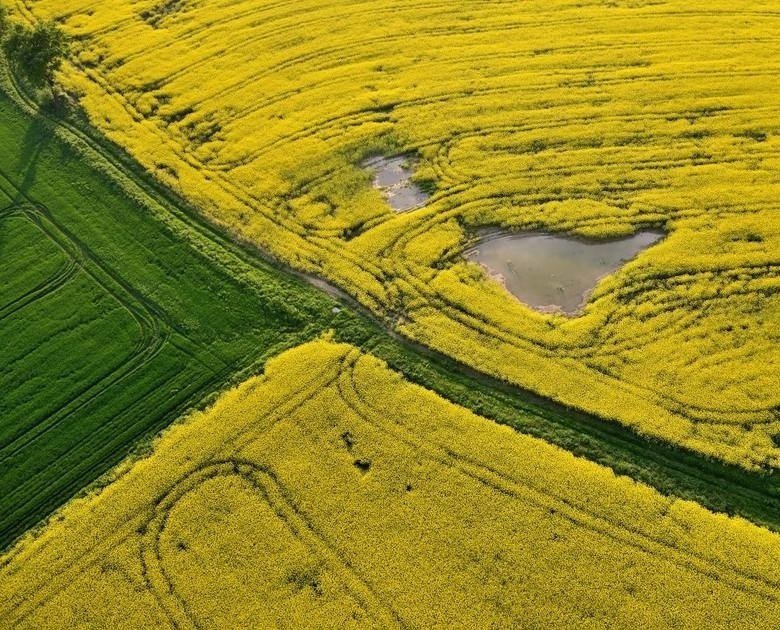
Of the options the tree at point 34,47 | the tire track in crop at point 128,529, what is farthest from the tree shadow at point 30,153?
the tire track in crop at point 128,529

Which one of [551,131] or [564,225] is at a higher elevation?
[551,131]

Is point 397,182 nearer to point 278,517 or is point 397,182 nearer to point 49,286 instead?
point 49,286

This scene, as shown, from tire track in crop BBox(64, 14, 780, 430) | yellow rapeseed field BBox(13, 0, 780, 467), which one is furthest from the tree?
tire track in crop BBox(64, 14, 780, 430)

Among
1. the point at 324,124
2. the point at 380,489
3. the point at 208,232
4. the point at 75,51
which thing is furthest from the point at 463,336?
the point at 75,51

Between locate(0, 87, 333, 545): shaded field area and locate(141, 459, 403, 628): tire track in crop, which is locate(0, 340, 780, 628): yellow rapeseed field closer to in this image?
locate(141, 459, 403, 628): tire track in crop

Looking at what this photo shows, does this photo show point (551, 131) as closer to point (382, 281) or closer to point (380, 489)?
point (382, 281)

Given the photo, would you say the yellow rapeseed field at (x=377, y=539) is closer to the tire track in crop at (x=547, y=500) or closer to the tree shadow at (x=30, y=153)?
the tire track in crop at (x=547, y=500)

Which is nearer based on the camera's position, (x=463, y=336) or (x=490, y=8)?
(x=463, y=336)
